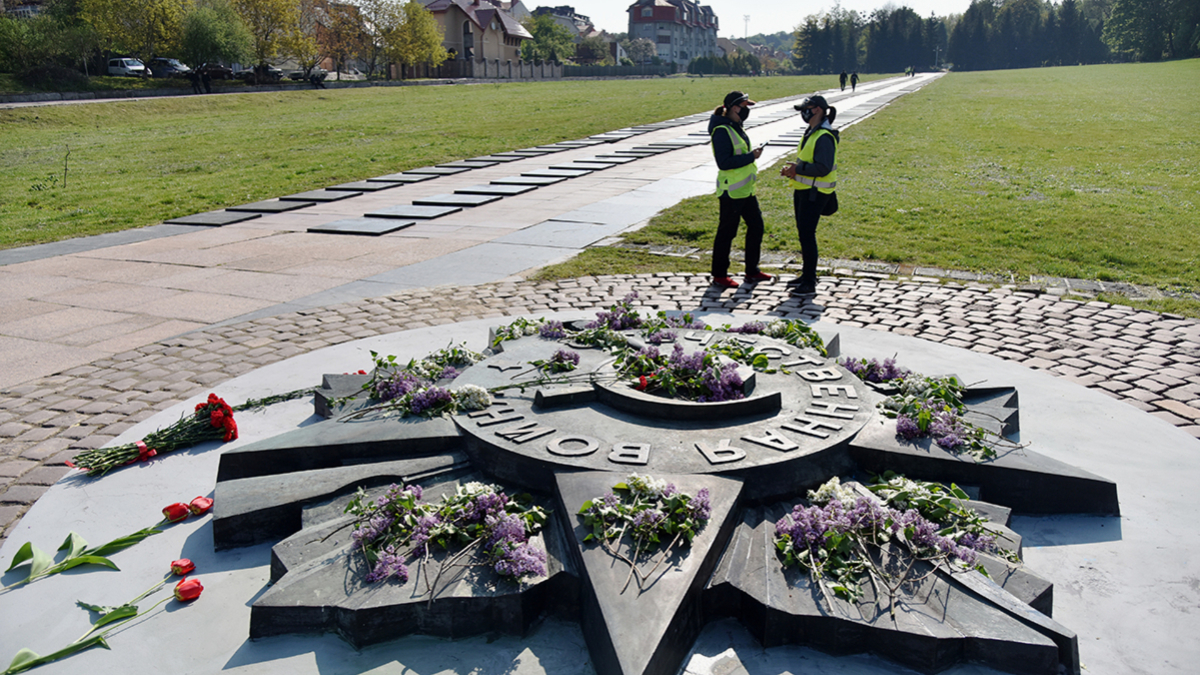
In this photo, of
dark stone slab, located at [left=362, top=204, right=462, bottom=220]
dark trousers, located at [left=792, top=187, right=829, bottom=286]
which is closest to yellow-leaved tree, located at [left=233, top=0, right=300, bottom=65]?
dark stone slab, located at [left=362, top=204, right=462, bottom=220]

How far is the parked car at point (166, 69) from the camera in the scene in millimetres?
55312

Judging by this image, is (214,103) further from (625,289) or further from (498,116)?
(625,289)

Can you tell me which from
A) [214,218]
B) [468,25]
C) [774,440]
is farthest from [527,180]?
[468,25]

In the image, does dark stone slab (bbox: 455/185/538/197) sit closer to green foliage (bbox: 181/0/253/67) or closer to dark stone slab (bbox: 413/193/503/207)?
dark stone slab (bbox: 413/193/503/207)

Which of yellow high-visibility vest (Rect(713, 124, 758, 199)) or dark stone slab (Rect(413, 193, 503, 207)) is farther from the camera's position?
dark stone slab (Rect(413, 193, 503, 207))

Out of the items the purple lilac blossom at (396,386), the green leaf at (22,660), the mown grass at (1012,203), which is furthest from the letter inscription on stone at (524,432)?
the mown grass at (1012,203)

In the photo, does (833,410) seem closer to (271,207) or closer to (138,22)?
(271,207)

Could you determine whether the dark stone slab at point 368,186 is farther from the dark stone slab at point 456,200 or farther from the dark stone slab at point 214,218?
the dark stone slab at point 214,218

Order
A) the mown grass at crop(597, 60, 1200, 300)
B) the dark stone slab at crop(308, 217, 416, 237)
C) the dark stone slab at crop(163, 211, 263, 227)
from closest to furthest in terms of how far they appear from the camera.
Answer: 1. the mown grass at crop(597, 60, 1200, 300)
2. the dark stone slab at crop(308, 217, 416, 237)
3. the dark stone slab at crop(163, 211, 263, 227)

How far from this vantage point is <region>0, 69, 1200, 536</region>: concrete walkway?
221 inches

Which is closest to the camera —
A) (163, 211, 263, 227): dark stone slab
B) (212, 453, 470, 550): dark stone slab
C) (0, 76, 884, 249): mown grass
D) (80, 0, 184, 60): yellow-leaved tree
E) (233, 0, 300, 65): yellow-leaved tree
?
(212, 453, 470, 550): dark stone slab

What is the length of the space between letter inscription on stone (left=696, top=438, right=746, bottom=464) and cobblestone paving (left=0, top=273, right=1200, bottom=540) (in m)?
3.13

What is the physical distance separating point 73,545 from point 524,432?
211 centimetres

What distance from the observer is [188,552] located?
3.75 meters
